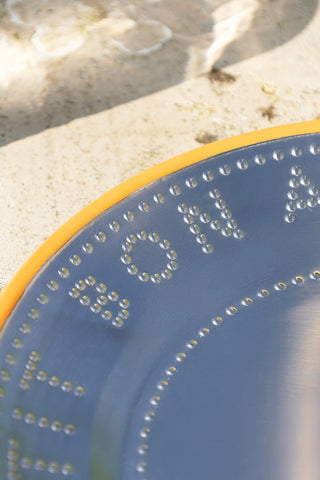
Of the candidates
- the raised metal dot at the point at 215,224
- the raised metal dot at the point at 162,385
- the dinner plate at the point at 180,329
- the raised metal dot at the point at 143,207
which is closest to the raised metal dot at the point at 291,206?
the dinner plate at the point at 180,329

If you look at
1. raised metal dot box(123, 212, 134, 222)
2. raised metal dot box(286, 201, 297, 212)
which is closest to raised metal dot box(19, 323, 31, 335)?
raised metal dot box(123, 212, 134, 222)

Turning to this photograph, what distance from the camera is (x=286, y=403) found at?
28.9 inches

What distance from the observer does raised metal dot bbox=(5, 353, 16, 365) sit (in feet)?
2.35

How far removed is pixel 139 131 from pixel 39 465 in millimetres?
811

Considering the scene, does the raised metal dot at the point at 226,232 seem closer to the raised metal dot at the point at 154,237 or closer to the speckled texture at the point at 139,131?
the raised metal dot at the point at 154,237

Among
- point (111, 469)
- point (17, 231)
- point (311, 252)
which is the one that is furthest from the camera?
point (17, 231)

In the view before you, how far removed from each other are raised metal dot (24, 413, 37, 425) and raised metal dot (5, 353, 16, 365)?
0.07 meters

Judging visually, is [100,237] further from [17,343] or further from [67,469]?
[67,469]

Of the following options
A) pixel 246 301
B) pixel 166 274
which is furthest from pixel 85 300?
pixel 246 301

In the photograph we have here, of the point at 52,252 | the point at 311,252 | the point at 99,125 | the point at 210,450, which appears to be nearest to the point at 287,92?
the point at 99,125

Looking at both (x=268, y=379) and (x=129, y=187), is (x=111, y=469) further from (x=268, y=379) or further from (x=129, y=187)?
(x=129, y=187)

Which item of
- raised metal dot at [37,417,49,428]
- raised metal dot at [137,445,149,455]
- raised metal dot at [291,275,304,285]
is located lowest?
raised metal dot at [137,445,149,455]

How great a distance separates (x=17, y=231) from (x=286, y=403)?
2.25 ft

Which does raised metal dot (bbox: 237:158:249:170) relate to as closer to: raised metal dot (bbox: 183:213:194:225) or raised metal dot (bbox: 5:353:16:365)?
raised metal dot (bbox: 183:213:194:225)
